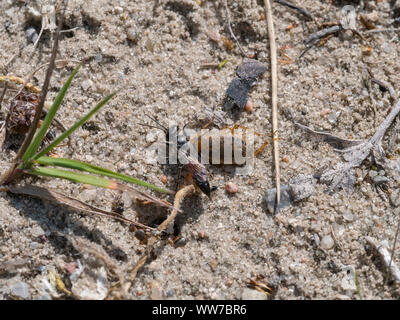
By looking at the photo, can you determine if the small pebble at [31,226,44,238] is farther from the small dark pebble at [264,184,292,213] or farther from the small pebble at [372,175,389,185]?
the small pebble at [372,175,389,185]

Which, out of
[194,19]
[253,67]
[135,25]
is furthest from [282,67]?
[135,25]

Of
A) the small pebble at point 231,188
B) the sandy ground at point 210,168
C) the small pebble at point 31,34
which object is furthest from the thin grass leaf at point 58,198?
the small pebble at point 31,34

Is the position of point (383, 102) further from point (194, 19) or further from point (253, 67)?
point (194, 19)

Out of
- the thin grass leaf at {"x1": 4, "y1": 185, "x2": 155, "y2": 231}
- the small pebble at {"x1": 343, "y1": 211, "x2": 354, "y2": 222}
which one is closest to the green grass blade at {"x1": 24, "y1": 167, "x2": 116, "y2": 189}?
the thin grass leaf at {"x1": 4, "y1": 185, "x2": 155, "y2": 231}

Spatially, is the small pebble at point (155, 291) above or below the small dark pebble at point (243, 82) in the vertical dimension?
below

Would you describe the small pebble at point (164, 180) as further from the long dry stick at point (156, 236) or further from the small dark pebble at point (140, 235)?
the small dark pebble at point (140, 235)

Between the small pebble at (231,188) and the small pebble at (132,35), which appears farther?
the small pebble at (132,35)

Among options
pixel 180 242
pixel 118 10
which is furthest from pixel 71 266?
pixel 118 10
